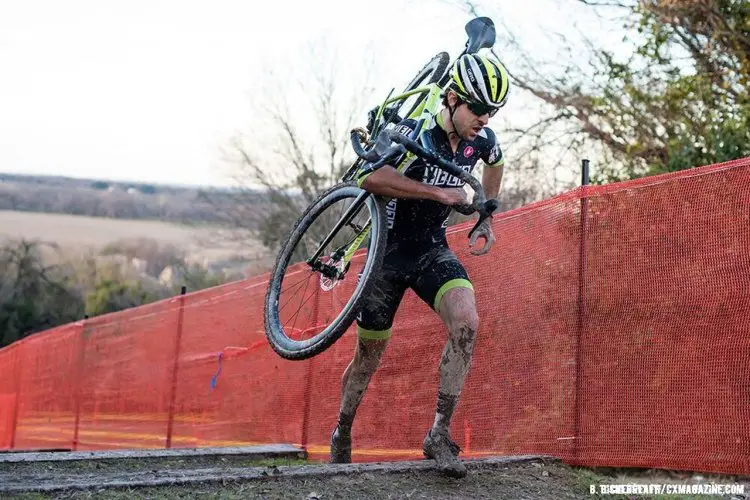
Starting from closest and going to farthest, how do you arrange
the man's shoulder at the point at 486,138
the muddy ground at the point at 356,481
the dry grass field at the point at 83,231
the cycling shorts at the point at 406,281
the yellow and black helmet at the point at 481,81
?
1. the muddy ground at the point at 356,481
2. the yellow and black helmet at the point at 481,81
3. the cycling shorts at the point at 406,281
4. the man's shoulder at the point at 486,138
5. the dry grass field at the point at 83,231

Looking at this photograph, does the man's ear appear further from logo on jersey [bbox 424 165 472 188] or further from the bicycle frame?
logo on jersey [bbox 424 165 472 188]

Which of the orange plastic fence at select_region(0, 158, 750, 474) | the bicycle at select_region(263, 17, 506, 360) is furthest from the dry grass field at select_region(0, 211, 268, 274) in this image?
the bicycle at select_region(263, 17, 506, 360)

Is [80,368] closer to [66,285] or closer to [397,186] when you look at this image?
[397,186]

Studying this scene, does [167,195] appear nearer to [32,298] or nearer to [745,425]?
[32,298]

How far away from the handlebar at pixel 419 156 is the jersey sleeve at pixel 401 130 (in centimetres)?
3

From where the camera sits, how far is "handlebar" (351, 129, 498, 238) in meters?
Answer: 4.69

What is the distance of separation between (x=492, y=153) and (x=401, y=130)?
0.59m

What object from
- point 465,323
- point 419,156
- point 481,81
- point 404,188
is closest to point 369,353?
point 465,323

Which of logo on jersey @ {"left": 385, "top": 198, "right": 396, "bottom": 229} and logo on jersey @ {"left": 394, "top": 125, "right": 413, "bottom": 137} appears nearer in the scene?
logo on jersey @ {"left": 394, "top": 125, "right": 413, "bottom": 137}

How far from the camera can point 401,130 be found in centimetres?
492

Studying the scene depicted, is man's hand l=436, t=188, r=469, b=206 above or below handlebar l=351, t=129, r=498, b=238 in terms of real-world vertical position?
below

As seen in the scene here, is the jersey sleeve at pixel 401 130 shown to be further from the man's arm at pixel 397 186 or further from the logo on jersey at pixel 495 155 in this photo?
the logo on jersey at pixel 495 155

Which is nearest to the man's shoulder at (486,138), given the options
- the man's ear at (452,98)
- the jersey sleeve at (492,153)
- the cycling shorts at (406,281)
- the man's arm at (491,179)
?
the jersey sleeve at (492,153)

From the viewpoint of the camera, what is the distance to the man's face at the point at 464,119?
4781mm
